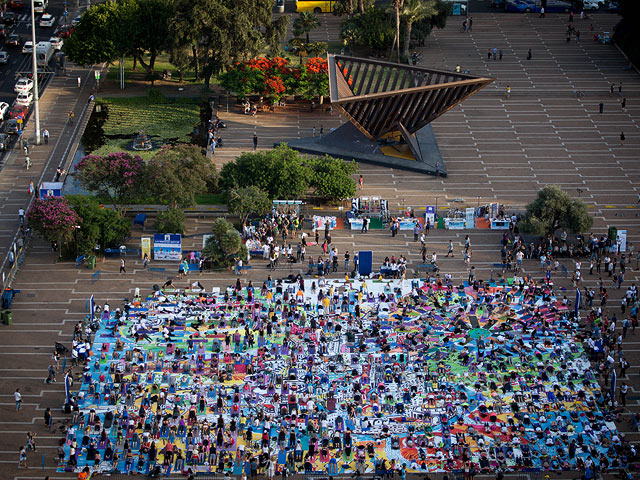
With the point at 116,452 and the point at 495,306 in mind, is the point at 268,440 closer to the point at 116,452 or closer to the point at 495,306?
the point at 116,452

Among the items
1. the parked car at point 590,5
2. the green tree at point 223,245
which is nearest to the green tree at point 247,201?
the green tree at point 223,245

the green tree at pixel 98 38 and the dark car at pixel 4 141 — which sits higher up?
the green tree at pixel 98 38

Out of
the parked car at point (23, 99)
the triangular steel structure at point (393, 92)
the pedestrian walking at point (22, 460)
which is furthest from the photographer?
the parked car at point (23, 99)

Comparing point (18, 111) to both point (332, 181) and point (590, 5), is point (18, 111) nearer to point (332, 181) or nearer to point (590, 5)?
point (332, 181)

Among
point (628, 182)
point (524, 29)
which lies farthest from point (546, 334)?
point (524, 29)

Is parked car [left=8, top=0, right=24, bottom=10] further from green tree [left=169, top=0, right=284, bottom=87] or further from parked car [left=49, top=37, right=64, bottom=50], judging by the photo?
green tree [left=169, top=0, right=284, bottom=87]

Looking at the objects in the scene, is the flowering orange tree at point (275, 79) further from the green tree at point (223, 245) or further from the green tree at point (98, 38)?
the green tree at point (223, 245)
